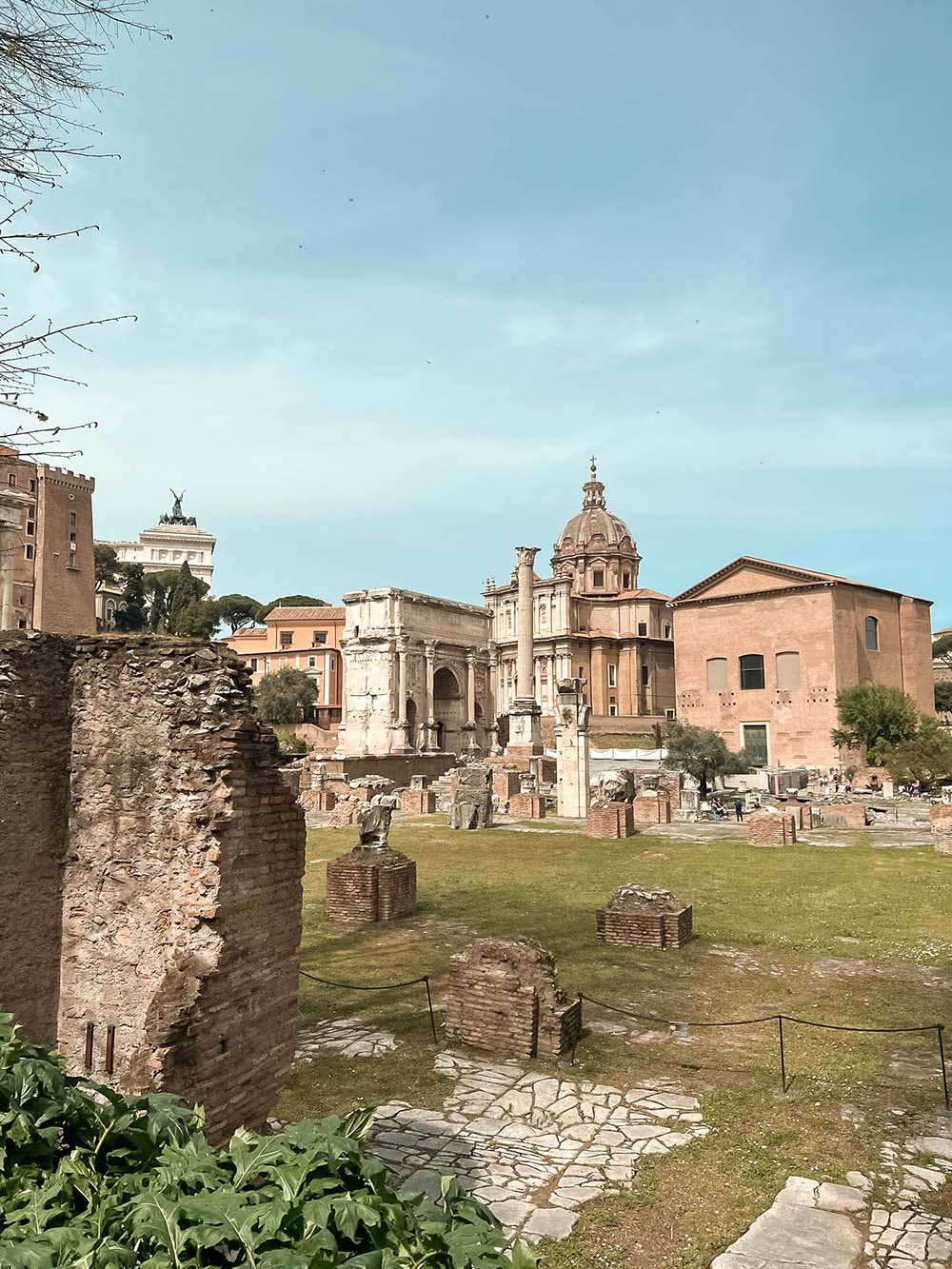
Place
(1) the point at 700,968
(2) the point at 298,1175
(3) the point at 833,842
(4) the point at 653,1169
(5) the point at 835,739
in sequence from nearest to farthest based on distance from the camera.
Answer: (2) the point at 298,1175 → (4) the point at 653,1169 → (1) the point at 700,968 → (3) the point at 833,842 → (5) the point at 835,739

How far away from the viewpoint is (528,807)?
2652 centimetres

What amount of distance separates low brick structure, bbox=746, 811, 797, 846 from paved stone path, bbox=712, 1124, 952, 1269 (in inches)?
584

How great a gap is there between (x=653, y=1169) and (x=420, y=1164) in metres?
1.37

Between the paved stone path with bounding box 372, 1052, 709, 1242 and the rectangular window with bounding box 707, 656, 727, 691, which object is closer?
the paved stone path with bounding box 372, 1052, 709, 1242

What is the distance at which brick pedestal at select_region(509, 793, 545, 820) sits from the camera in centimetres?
2638

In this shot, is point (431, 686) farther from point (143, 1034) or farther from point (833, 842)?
point (143, 1034)

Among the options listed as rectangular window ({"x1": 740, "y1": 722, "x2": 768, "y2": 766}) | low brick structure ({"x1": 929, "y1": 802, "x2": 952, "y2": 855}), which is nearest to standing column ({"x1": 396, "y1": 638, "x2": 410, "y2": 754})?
rectangular window ({"x1": 740, "y1": 722, "x2": 768, "y2": 766})

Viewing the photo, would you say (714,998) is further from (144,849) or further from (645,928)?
(144,849)

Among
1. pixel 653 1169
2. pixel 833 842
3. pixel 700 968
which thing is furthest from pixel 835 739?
pixel 653 1169

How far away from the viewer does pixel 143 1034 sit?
15.3 feet

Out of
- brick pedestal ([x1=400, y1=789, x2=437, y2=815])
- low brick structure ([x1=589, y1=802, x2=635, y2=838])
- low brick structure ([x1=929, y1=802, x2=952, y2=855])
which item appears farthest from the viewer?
brick pedestal ([x1=400, y1=789, x2=437, y2=815])

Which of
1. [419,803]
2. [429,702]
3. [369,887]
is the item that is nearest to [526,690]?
[429,702]

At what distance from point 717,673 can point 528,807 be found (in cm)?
2575

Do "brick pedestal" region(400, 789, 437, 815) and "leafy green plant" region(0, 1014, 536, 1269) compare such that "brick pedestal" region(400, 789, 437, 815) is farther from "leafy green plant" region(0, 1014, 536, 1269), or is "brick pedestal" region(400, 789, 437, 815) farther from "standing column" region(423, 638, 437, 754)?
"standing column" region(423, 638, 437, 754)
